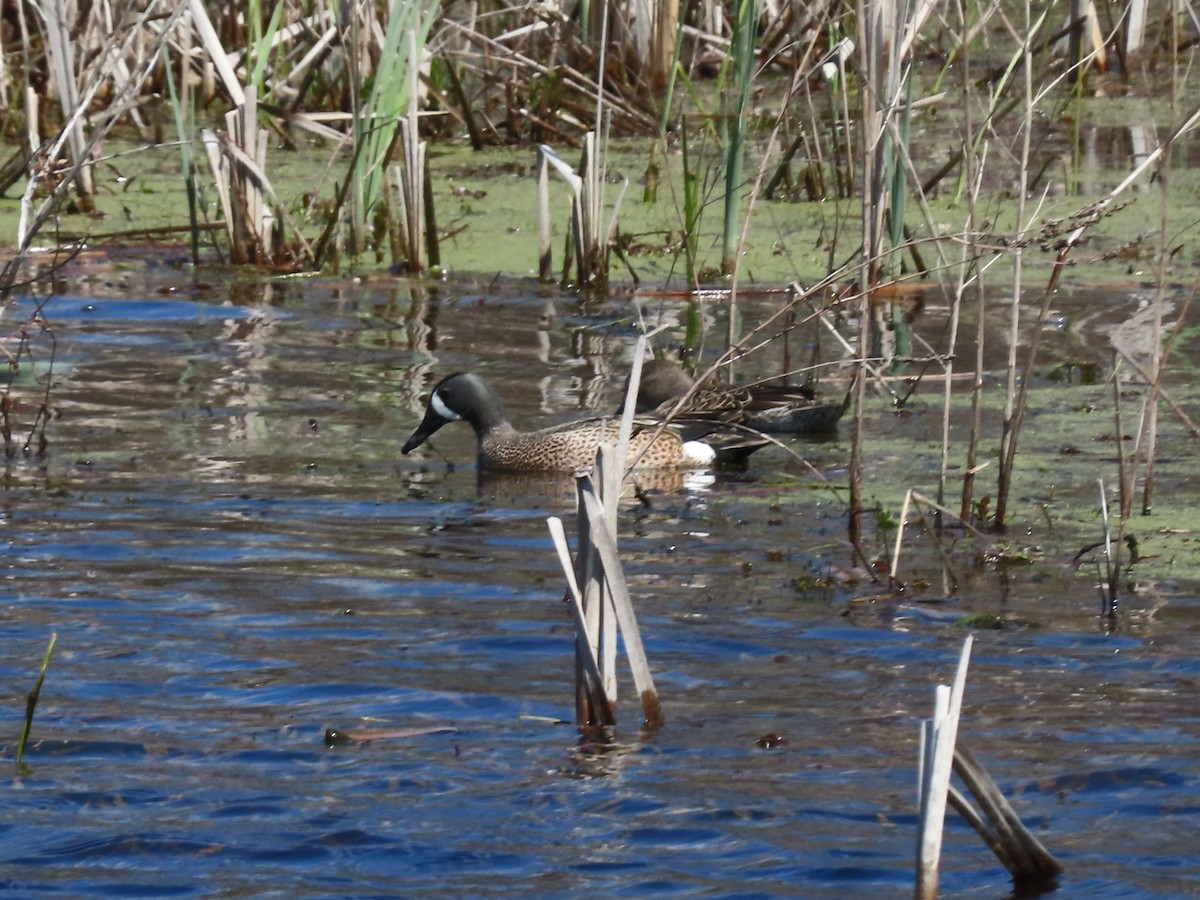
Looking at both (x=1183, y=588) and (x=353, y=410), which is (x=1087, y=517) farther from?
(x=353, y=410)

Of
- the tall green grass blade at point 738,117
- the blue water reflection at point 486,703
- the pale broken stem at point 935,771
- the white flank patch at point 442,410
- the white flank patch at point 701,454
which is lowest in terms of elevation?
the blue water reflection at point 486,703

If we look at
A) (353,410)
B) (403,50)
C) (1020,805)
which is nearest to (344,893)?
(1020,805)

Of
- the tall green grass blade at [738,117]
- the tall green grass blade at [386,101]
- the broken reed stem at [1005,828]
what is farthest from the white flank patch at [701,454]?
the broken reed stem at [1005,828]

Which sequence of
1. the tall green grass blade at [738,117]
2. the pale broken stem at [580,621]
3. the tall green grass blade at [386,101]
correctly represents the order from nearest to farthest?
the pale broken stem at [580,621], the tall green grass blade at [738,117], the tall green grass blade at [386,101]

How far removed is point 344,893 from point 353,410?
A: 200 inches

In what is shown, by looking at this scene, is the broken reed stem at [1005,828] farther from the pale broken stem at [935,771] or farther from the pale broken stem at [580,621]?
the pale broken stem at [580,621]

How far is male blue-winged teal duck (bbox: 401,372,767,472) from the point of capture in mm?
7910

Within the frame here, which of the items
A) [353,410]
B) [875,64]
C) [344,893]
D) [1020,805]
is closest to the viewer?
[344,893]

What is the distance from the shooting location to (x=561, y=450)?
798 centimetres

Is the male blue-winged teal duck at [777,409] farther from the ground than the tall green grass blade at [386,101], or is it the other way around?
the tall green grass blade at [386,101]

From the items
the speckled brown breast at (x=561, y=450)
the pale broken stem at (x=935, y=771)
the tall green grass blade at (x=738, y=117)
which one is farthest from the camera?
the tall green grass blade at (x=738, y=117)

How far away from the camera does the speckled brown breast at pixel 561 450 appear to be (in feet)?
25.9

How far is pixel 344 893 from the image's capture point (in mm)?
3609

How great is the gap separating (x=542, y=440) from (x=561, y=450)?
84 mm
